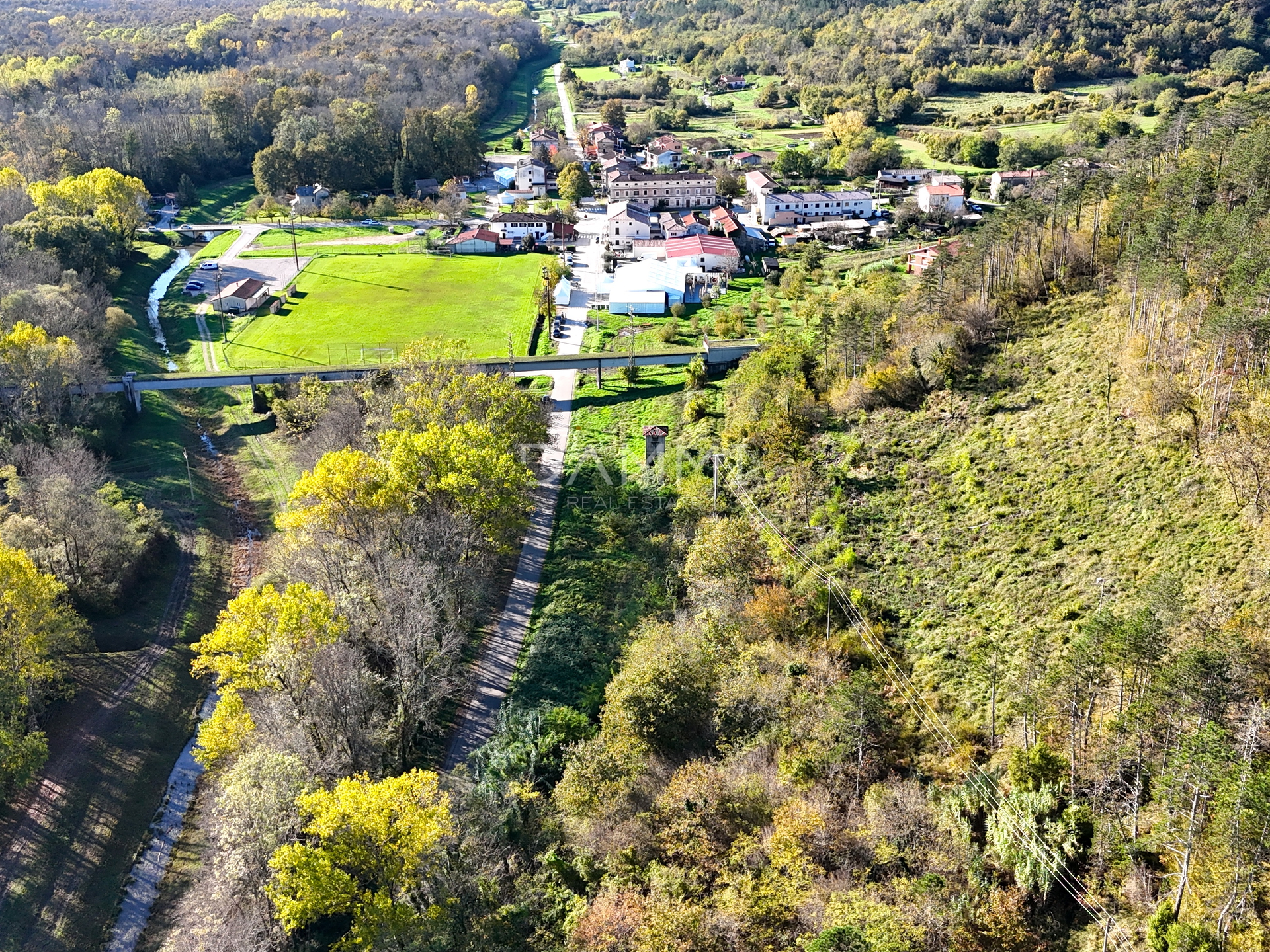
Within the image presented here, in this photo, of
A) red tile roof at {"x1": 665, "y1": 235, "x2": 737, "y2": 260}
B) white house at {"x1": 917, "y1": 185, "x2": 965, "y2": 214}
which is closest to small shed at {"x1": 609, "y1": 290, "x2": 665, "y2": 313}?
red tile roof at {"x1": 665, "y1": 235, "x2": 737, "y2": 260}

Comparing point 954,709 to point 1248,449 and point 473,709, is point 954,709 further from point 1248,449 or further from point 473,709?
point 473,709

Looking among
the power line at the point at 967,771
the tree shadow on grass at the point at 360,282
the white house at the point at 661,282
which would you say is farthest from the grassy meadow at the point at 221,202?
the power line at the point at 967,771

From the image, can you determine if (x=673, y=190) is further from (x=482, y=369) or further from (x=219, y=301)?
(x=482, y=369)

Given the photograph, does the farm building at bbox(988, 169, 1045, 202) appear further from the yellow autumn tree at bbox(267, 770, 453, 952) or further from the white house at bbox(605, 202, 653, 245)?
the yellow autumn tree at bbox(267, 770, 453, 952)

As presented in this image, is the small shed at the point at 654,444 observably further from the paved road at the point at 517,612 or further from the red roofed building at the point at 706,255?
the red roofed building at the point at 706,255

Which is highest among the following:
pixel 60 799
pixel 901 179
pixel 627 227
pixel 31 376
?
pixel 31 376

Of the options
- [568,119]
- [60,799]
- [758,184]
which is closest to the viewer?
[60,799]

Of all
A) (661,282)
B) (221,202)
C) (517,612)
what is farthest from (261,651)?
(221,202)
